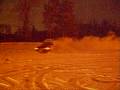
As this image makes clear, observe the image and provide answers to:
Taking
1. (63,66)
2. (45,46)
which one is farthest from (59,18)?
(63,66)

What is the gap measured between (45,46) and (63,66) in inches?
14.5

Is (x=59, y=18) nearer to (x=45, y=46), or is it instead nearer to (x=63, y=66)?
(x=45, y=46)

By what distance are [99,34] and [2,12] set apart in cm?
136

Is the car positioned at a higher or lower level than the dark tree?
lower

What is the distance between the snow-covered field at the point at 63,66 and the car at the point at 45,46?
50 mm

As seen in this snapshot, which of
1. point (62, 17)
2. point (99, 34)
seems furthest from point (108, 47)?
point (62, 17)

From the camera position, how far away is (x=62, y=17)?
823cm

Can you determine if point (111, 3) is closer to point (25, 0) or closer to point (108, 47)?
point (108, 47)

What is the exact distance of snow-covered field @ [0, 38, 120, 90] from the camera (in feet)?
26.8

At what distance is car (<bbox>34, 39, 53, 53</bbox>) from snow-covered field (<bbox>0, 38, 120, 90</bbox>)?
0.05 meters

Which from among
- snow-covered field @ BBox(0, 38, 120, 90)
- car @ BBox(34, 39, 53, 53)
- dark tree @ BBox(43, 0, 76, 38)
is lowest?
snow-covered field @ BBox(0, 38, 120, 90)

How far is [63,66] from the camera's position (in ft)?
27.0

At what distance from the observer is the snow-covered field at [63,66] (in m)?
8.16

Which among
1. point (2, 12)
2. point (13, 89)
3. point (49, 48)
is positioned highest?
point (2, 12)
